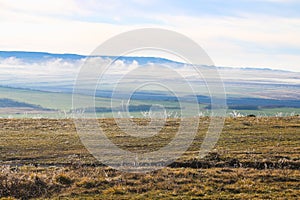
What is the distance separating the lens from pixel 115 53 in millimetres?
24125

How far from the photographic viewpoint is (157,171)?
22.9 m

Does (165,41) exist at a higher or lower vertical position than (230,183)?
higher

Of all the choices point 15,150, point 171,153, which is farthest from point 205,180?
point 15,150

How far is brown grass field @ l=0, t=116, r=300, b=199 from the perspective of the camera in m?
19.5

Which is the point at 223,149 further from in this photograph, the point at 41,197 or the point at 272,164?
the point at 41,197

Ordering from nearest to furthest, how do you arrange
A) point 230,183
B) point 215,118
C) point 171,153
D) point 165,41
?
point 230,183, point 165,41, point 171,153, point 215,118

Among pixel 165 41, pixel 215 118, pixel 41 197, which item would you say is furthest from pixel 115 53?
pixel 215 118

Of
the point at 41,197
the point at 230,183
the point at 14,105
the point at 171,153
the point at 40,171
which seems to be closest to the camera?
the point at 41,197

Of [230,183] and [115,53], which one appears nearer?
[230,183]

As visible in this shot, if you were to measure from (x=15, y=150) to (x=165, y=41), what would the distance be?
11.7 meters

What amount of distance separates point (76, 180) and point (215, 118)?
94.4ft

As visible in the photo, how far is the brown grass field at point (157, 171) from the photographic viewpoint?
63.9 feet

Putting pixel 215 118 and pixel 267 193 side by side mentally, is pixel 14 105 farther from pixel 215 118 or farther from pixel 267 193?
pixel 267 193

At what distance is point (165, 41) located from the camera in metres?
25.5
